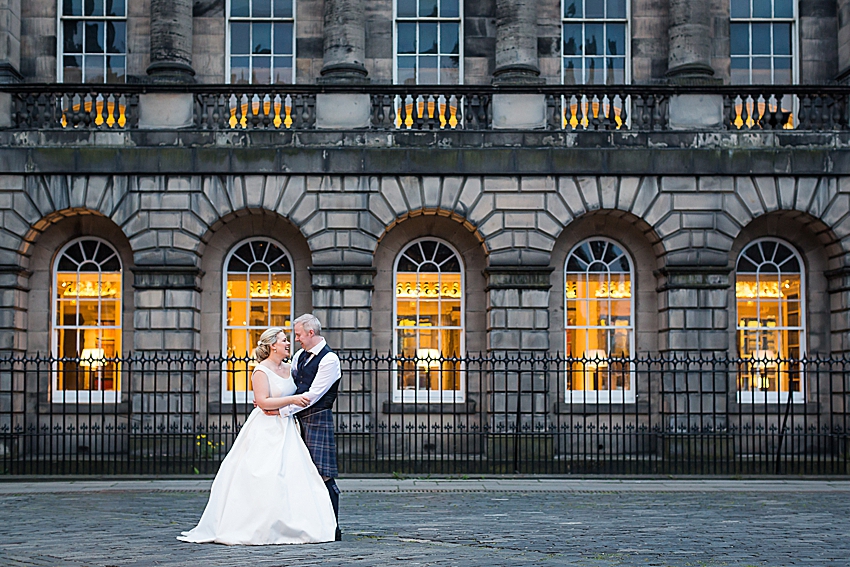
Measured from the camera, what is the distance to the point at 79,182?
20.9 meters

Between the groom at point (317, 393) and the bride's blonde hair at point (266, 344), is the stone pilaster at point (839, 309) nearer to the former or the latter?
the groom at point (317, 393)

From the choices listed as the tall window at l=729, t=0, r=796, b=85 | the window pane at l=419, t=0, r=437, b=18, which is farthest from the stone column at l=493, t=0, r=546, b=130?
the tall window at l=729, t=0, r=796, b=85

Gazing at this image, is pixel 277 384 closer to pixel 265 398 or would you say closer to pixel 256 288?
pixel 265 398

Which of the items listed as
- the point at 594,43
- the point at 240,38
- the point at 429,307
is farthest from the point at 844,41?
the point at 240,38

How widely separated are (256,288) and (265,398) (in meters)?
11.6

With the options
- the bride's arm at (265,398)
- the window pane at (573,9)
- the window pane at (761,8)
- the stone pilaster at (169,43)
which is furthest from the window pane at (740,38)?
the bride's arm at (265,398)

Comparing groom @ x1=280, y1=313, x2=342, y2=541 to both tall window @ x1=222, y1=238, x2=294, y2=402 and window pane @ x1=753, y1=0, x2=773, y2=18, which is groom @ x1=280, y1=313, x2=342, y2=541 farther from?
window pane @ x1=753, y1=0, x2=773, y2=18

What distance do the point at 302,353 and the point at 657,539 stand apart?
3.90 m

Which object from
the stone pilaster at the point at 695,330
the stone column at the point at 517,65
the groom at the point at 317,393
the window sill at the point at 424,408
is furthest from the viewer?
the stone column at the point at 517,65

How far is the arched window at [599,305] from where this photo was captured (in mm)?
21875

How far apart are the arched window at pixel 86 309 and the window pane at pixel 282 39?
4987 mm

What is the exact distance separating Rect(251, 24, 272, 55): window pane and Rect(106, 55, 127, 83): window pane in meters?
2.51

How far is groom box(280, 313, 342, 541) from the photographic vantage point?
1064 cm

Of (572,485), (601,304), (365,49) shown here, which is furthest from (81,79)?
(572,485)
